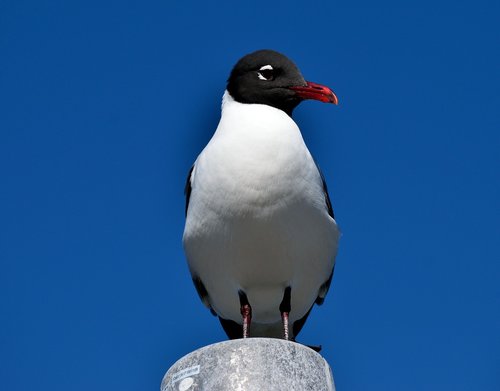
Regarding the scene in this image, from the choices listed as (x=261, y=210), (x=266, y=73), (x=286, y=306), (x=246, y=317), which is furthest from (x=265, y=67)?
(x=246, y=317)

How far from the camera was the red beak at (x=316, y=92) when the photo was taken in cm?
907

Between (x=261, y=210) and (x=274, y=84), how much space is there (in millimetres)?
1596

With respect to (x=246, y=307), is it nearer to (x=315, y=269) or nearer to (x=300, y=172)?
(x=315, y=269)

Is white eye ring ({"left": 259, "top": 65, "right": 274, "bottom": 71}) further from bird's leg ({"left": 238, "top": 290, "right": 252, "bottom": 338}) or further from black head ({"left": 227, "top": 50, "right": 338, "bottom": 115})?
bird's leg ({"left": 238, "top": 290, "right": 252, "bottom": 338})

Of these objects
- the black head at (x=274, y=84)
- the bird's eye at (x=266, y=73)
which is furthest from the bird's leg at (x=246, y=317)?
the bird's eye at (x=266, y=73)

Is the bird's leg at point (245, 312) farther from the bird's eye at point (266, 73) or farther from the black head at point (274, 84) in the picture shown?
Result: the bird's eye at point (266, 73)

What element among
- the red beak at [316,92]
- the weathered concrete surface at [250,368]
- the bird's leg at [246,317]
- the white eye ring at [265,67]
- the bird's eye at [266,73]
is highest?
the white eye ring at [265,67]

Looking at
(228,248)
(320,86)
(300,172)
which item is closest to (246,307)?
(228,248)

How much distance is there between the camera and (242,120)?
889 centimetres

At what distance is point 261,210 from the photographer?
8.31 m

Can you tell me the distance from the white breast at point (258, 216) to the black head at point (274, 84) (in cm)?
20

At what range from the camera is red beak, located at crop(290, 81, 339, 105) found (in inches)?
357

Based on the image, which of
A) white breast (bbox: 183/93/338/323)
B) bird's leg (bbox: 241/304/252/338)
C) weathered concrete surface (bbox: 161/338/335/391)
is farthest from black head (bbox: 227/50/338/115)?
weathered concrete surface (bbox: 161/338/335/391)

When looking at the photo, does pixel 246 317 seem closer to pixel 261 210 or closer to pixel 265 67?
pixel 261 210
